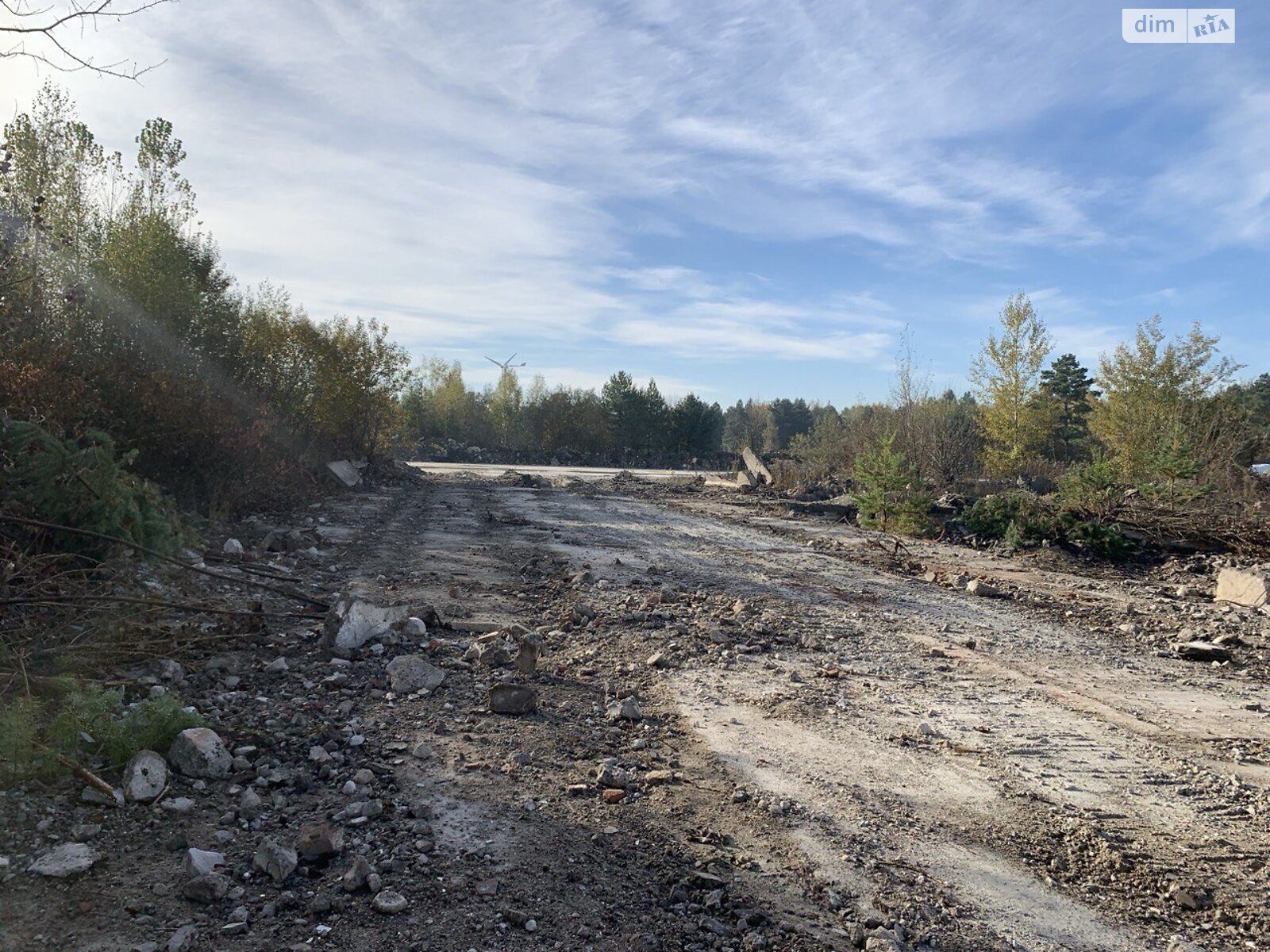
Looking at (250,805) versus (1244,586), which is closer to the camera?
(250,805)

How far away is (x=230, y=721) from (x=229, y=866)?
153 centimetres

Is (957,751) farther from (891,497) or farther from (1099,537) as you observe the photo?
(891,497)

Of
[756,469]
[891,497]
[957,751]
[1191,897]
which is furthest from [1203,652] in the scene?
[756,469]

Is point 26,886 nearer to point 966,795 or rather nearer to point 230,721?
point 230,721

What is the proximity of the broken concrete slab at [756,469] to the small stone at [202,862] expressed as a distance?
21.5m

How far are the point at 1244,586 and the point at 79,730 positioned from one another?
10369 millimetres

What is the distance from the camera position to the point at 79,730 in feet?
12.0

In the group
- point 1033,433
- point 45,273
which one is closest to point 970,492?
point 1033,433

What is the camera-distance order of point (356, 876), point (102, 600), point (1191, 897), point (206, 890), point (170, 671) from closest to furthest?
point (206, 890) → point (356, 876) → point (1191, 897) → point (170, 671) → point (102, 600)

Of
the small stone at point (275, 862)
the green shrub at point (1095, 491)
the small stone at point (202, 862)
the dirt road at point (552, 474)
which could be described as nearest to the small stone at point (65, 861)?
the small stone at point (202, 862)

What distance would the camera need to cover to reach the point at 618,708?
4.71 metres

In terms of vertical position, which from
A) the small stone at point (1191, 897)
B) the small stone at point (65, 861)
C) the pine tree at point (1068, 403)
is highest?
the pine tree at point (1068, 403)

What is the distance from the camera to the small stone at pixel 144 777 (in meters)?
3.35

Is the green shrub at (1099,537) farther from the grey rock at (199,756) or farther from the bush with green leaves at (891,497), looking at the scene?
the grey rock at (199,756)
